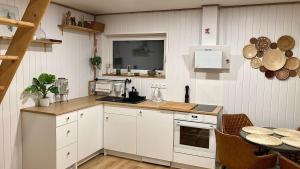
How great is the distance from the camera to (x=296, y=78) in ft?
10.8

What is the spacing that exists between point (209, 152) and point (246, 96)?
99cm

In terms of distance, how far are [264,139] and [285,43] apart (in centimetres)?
146

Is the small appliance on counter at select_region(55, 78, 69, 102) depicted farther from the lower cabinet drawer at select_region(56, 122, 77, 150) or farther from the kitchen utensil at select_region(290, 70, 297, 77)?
the kitchen utensil at select_region(290, 70, 297, 77)

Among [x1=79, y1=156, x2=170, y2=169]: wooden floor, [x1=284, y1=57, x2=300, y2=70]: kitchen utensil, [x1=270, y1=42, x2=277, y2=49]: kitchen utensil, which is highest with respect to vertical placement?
[x1=270, y1=42, x2=277, y2=49]: kitchen utensil

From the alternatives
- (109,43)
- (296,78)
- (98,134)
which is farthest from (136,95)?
(296,78)

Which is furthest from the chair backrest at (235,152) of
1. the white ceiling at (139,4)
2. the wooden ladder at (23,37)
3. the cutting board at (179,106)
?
the wooden ladder at (23,37)

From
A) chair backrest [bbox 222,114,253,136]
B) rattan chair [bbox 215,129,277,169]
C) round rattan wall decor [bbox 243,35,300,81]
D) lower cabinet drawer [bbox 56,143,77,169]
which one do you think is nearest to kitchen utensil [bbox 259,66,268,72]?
round rattan wall decor [bbox 243,35,300,81]

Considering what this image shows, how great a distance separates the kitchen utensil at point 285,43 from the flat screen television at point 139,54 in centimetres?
173

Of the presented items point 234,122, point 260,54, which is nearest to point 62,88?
point 234,122

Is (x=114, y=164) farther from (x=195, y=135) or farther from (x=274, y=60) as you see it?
(x=274, y=60)

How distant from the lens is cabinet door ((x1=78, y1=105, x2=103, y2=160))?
341 cm

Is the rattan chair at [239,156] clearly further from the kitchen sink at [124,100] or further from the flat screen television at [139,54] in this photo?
the flat screen television at [139,54]

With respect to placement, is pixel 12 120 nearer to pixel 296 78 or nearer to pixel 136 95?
pixel 136 95

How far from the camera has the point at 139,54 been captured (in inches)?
171
